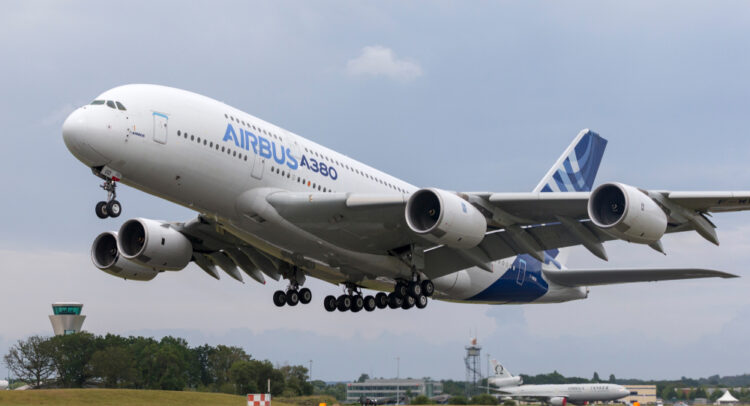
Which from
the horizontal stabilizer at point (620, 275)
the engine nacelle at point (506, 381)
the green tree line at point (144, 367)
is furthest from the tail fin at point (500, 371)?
the horizontal stabilizer at point (620, 275)

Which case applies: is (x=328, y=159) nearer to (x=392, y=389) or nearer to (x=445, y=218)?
(x=445, y=218)

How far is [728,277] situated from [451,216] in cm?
1048

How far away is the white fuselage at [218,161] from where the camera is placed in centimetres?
2294

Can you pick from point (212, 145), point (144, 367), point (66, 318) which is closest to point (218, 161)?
point (212, 145)

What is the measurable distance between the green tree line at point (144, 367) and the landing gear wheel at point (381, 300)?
23.5 m

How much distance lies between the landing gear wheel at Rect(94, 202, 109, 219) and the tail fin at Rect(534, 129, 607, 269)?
21853 mm

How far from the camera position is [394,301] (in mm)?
31016

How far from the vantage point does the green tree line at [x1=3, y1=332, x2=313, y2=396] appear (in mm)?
56250

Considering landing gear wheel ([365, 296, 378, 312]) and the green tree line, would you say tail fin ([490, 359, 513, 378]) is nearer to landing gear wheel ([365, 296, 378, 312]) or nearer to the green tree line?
the green tree line

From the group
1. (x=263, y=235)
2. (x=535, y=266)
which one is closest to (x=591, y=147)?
(x=535, y=266)

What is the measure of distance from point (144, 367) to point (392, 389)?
35.9 m

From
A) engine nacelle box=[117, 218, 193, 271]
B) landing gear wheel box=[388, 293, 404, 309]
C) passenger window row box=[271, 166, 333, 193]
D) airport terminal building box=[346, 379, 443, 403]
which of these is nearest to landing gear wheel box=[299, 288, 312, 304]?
landing gear wheel box=[388, 293, 404, 309]

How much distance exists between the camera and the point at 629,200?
22.7 meters

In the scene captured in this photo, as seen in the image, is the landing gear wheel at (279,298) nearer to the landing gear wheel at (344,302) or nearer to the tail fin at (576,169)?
the landing gear wheel at (344,302)
